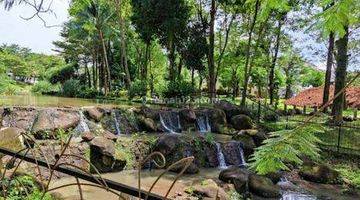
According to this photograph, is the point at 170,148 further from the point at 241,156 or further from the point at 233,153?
the point at 241,156

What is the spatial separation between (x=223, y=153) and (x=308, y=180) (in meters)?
3.85

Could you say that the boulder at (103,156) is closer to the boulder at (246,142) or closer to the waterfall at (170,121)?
the boulder at (246,142)

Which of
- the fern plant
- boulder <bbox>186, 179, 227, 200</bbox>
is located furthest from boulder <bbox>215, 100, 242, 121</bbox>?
the fern plant

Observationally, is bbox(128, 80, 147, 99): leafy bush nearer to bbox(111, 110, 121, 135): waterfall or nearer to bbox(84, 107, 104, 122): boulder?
bbox(111, 110, 121, 135): waterfall

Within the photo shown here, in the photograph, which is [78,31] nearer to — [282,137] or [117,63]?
[117,63]

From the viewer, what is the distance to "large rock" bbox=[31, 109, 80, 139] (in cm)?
1517

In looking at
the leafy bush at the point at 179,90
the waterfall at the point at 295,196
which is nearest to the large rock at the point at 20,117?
the waterfall at the point at 295,196

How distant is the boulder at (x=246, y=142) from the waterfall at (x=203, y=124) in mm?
4217

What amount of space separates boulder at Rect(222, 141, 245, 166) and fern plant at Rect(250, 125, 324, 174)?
48.7 ft

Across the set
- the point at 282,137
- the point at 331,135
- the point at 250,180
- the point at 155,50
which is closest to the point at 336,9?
the point at 282,137

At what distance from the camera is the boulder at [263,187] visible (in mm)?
11609

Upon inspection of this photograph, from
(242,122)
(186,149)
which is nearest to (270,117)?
(242,122)

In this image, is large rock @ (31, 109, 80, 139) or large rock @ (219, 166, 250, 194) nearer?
large rock @ (219, 166, 250, 194)

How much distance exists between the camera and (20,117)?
16.6 m
